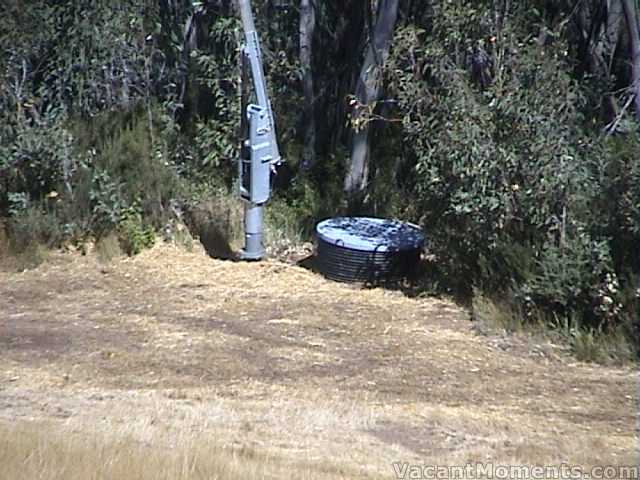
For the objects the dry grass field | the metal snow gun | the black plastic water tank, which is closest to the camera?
the dry grass field

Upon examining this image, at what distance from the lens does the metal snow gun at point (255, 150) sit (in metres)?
11.4

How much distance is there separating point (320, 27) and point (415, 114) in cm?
350

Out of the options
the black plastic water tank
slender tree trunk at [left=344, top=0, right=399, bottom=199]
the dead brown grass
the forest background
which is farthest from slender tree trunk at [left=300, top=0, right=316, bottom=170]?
the dead brown grass

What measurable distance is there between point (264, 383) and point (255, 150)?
3965 mm

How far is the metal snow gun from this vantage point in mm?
11406

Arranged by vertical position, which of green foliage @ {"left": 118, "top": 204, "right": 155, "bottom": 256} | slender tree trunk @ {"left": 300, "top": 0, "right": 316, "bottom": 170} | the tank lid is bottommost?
green foliage @ {"left": 118, "top": 204, "right": 155, "bottom": 256}

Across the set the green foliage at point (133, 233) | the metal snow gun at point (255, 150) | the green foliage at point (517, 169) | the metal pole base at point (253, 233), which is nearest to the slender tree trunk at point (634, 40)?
the green foliage at point (517, 169)

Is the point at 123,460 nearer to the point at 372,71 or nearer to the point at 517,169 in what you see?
the point at 517,169

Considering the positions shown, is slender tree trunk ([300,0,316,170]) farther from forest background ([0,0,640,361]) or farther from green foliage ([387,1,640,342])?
green foliage ([387,1,640,342])

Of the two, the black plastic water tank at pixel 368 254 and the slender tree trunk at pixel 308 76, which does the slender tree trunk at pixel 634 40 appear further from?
the slender tree trunk at pixel 308 76

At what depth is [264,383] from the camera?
800 centimetres

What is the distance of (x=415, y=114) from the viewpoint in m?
10.4

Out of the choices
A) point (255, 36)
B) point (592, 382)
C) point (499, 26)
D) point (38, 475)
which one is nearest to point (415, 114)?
point (499, 26)

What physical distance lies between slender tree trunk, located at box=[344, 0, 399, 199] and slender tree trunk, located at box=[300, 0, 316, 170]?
75 centimetres
